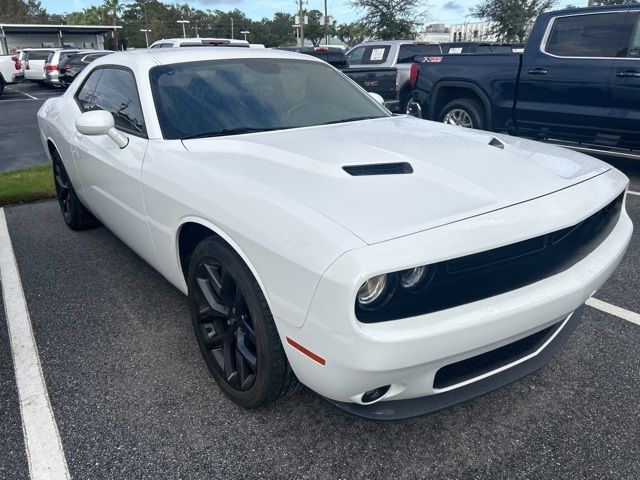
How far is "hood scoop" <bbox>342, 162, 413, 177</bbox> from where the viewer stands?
216 cm

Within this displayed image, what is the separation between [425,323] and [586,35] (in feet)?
19.2

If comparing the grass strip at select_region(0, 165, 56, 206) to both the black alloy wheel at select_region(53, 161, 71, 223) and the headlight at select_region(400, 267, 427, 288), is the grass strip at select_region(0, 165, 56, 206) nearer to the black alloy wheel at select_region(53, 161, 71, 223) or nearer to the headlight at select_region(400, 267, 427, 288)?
the black alloy wheel at select_region(53, 161, 71, 223)

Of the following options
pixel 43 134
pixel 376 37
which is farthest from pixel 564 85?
pixel 376 37

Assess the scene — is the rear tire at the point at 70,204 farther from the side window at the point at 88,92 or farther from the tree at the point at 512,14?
the tree at the point at 512,14

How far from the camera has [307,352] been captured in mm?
1796

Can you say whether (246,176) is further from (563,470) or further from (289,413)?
(563,470)

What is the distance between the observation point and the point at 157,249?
2789 mm

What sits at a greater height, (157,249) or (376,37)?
(376,37)

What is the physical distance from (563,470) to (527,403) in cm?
41

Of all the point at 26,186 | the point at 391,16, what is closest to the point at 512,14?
the point at 391,16

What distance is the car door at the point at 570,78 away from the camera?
5.89 m

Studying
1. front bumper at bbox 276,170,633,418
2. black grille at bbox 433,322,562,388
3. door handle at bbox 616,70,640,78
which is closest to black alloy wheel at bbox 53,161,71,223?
front bumper at bbox 276,170,633,418

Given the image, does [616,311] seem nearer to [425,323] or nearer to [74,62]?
[425,323]

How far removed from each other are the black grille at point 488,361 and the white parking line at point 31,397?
1492 mm
